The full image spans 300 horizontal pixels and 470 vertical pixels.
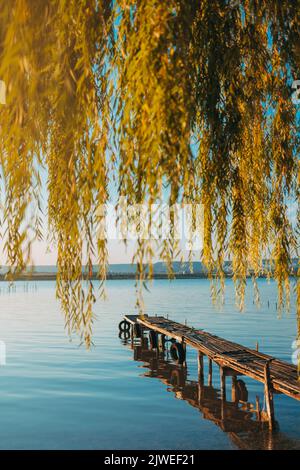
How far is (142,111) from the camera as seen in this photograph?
8.98 feet

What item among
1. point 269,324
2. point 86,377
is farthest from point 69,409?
point 269,324

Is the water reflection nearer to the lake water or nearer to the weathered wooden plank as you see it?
the lake water

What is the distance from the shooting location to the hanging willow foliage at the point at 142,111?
2666 mm

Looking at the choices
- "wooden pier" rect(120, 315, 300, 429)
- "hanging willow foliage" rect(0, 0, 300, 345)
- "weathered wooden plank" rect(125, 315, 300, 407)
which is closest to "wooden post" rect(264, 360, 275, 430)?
"wooden pier" rect(120, 315, 300, 429)

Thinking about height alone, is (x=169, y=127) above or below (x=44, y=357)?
above

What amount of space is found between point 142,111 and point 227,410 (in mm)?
25183

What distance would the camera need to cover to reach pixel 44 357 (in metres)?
42.9

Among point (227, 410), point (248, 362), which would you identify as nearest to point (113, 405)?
point (227, 410)

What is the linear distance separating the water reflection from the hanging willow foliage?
724 inches

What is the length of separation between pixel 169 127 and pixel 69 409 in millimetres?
25455

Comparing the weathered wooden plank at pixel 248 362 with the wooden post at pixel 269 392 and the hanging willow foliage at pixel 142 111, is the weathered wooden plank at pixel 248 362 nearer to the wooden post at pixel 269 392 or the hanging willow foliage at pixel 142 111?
the wooden post at pixel 269 392

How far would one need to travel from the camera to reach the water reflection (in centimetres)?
2077

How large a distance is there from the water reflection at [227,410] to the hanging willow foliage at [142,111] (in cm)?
1838

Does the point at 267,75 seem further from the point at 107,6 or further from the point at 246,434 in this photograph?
the point at 246,434
